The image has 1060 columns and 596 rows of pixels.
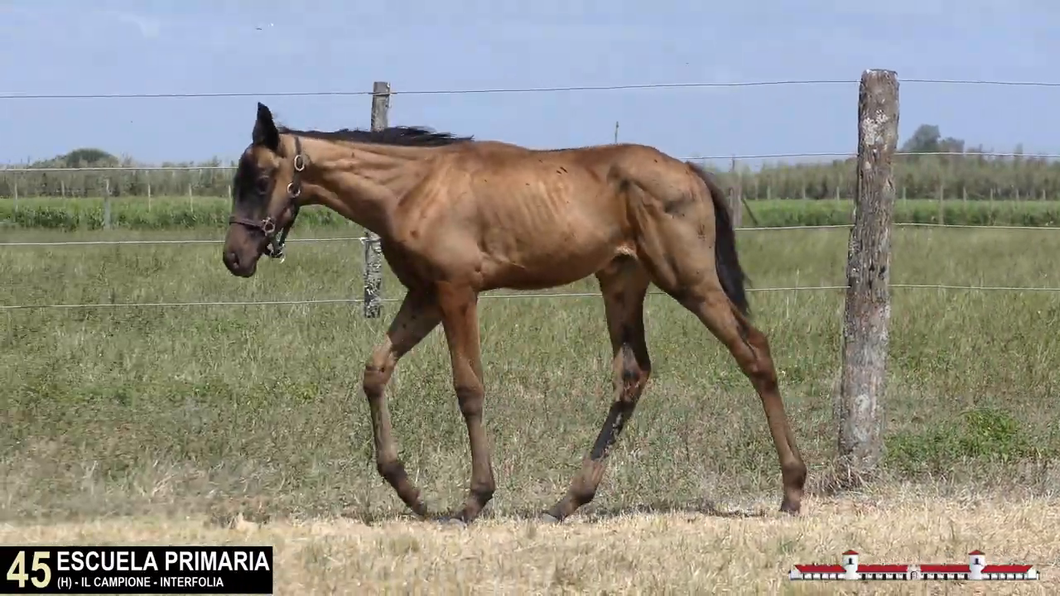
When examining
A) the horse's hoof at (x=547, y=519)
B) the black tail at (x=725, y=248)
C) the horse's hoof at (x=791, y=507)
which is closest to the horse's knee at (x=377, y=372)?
the horse's hoof at (x=547, y=519)

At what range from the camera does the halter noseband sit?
21.6 feet

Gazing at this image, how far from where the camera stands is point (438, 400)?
894cm

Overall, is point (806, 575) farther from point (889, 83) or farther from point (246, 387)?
point (246, 387)

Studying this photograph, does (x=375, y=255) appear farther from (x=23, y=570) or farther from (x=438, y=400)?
(x=23, y=570)

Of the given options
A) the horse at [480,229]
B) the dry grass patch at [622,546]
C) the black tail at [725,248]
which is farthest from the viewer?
the black tail at [725,248]

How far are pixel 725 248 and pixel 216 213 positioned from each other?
283 inches

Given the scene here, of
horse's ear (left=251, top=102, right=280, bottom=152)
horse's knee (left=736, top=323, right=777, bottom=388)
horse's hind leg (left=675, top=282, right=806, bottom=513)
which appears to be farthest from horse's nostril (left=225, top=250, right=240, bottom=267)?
horse's knee (left=736, top=323, right=777, bottom=388)

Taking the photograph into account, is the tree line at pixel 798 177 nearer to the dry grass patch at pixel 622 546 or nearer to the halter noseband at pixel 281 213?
the dry grass patch at pixel 622 546

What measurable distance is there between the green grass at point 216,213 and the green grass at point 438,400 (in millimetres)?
386

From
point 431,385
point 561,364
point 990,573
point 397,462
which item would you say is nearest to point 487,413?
point 431,385

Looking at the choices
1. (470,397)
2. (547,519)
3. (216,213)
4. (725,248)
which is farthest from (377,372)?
(216,213)

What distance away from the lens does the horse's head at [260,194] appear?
6.54 m

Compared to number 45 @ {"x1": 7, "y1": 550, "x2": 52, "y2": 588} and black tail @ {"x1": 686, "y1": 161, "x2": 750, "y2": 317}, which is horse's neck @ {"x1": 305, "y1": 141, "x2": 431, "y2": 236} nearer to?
black tail @ {"x1": 686, "y1": 161, "x2": 750, "y2": 317}

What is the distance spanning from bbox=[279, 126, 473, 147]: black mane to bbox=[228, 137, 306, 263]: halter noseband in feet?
0.48
